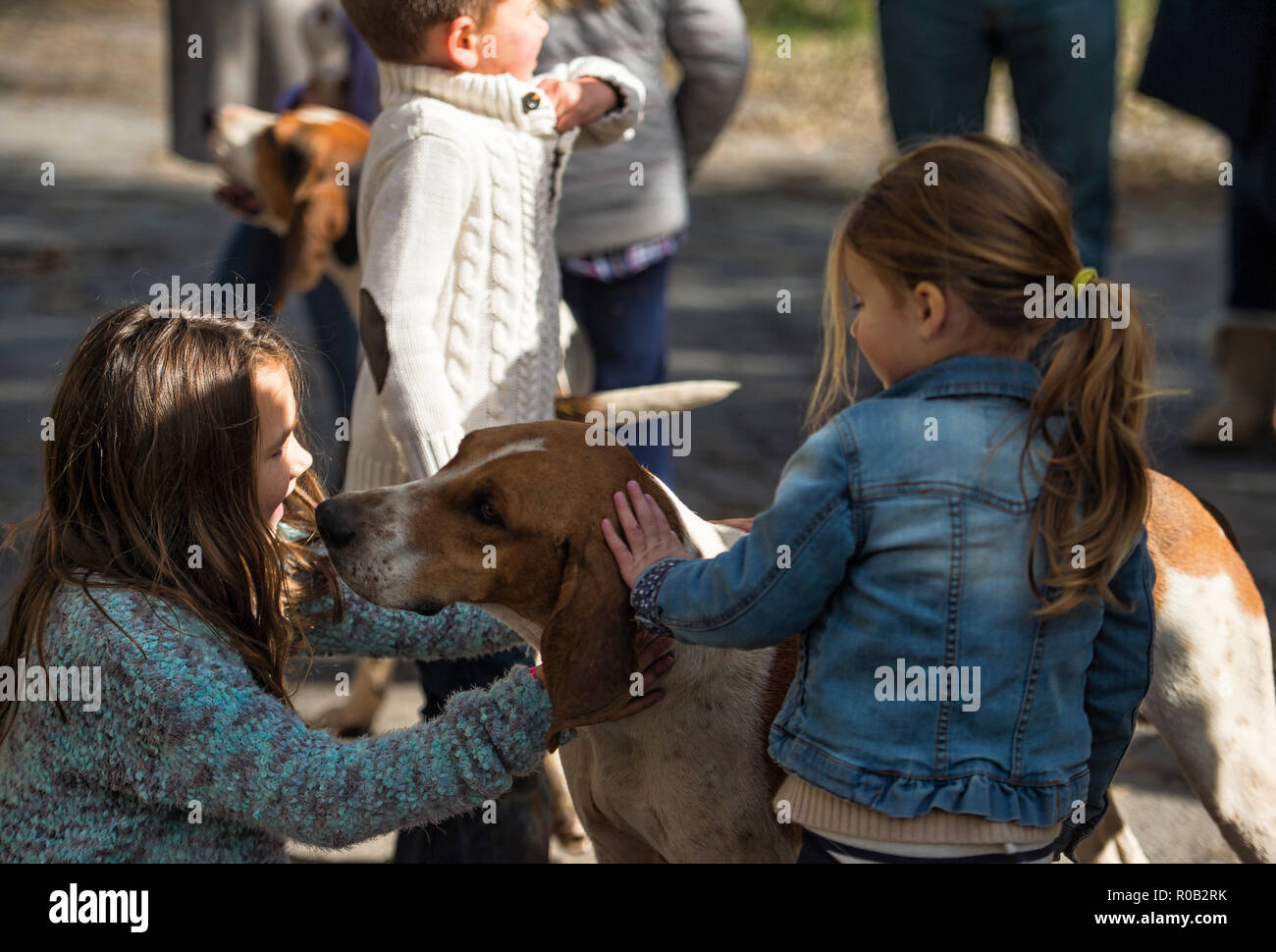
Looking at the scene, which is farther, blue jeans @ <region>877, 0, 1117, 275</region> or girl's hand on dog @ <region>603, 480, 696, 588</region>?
blue jeans @ <region>877, 0, 1117, 275</region>

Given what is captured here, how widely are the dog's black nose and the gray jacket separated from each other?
162 cm

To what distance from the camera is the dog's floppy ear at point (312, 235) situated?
409 cm

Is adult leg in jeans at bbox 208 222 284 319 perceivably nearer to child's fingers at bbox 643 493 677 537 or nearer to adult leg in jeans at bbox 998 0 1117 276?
adult leg in jeans at bbox 998 0 1117 276

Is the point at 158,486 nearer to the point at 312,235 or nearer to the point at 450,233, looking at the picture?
the point at 450,233

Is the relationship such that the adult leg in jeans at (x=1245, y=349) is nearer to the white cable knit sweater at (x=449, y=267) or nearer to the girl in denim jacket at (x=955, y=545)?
the white cable knit sweater at (x=449, y=267)

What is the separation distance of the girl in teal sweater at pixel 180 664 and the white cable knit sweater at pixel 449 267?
34 cm

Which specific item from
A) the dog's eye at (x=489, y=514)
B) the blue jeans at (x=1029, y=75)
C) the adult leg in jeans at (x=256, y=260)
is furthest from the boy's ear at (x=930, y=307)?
the adult leg in jeans at (x=256, y=260)

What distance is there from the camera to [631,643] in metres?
2.25

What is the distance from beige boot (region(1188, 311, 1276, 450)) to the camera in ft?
21.1

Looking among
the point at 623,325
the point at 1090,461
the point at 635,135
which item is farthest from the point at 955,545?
the point at 635,135

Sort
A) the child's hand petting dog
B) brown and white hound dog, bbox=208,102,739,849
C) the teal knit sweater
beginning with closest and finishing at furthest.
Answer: the teal knit sweater
the child's hand petting dog
brown and white hound dog, bbox=208,102,739,849

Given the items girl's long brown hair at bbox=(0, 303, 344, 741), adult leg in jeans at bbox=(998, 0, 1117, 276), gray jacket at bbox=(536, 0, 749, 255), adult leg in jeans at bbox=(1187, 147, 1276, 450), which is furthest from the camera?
adult leg in jeans at bbox=(1187, 147, 1276, 450)

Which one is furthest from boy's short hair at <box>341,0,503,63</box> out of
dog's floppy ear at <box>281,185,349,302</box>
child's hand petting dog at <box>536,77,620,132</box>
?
dog's floppy ear at <box>281,185,349,302</box>

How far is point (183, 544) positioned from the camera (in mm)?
2379
